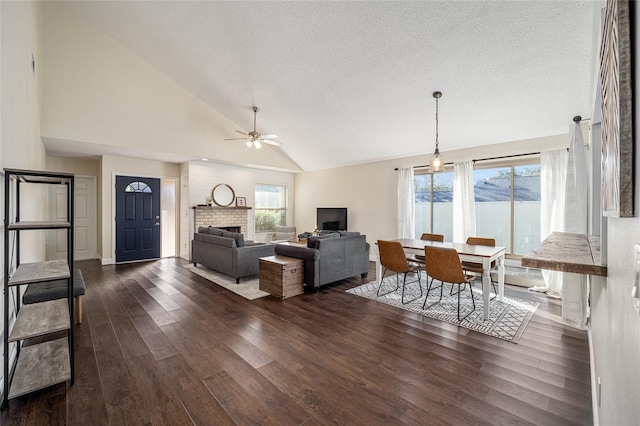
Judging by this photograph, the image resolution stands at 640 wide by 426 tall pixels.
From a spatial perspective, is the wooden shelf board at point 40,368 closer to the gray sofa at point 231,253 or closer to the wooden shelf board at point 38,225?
the wooden shelf board at point 38,225

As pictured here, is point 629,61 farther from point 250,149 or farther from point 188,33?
point 250,149

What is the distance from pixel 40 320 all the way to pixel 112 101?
4.51 m

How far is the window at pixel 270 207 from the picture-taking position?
8.16 metres

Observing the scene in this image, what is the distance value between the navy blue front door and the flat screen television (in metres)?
4.06

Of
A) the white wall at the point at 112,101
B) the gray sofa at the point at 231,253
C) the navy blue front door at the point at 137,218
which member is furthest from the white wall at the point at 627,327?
the navy blue front door at the point at 137,218

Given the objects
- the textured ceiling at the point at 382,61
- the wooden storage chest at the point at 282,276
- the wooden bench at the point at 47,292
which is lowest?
the wooden storage chest at the point at 282,276

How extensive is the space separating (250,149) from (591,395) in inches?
276

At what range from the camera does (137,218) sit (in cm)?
654

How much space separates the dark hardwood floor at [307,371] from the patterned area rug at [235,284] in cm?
53

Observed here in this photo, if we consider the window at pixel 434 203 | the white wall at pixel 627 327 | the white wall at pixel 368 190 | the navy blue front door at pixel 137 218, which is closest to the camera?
the white wall at pixel 627 327

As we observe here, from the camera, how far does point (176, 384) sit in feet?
6.62

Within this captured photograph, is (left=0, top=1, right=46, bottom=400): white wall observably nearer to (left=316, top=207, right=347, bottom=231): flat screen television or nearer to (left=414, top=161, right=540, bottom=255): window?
(left=316, top=207, right=347, bottom=231): flat screen television

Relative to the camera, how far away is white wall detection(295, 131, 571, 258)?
545cm

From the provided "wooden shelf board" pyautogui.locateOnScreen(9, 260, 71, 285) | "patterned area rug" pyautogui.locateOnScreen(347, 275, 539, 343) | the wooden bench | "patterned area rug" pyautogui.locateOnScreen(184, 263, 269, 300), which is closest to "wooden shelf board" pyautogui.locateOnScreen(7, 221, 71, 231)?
"wooden shelf board" pyautogui.locateOnScreen(9, 260, 71, 285)
